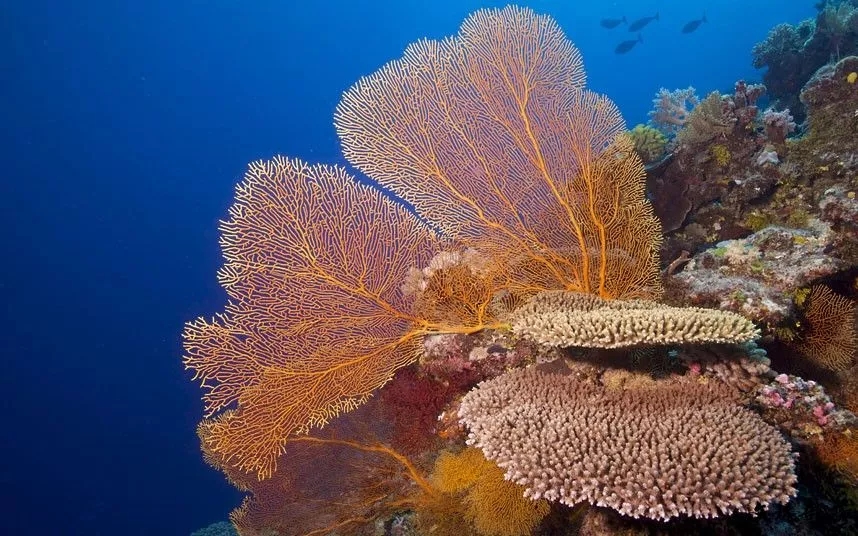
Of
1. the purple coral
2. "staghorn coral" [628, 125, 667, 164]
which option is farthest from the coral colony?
"staghorn coral" [628, 125, 667, 164]

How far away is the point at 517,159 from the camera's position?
4.46m

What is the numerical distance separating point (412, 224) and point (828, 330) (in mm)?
3593

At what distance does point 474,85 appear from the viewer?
459cm

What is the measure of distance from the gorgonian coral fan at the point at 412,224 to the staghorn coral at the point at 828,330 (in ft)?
3.85

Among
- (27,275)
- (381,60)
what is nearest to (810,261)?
(27,275)

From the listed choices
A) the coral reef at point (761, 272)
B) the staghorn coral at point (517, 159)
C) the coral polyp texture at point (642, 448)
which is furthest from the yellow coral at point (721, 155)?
the coral polyp texture at point (642, 448)

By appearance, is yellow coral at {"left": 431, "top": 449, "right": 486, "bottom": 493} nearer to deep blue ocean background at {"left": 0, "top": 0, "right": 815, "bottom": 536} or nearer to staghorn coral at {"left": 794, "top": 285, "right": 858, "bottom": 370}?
staghorn coral at {"left": 794, "top": 285, "right": 858, "bottom": 370}

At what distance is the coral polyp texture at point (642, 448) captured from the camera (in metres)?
2.18

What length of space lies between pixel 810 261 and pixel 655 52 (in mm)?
135952

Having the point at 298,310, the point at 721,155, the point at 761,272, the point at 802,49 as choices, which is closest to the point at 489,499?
the point at 298,310

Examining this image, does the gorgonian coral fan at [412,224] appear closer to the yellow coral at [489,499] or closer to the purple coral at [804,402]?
the yellow coral at [489,499]

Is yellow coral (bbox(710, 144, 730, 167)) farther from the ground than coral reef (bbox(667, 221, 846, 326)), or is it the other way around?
yellow coral (bbox(710, 144, 730, 167))

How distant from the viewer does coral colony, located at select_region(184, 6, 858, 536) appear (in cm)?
268

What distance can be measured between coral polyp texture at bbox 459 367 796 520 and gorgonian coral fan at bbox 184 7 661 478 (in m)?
1.34
